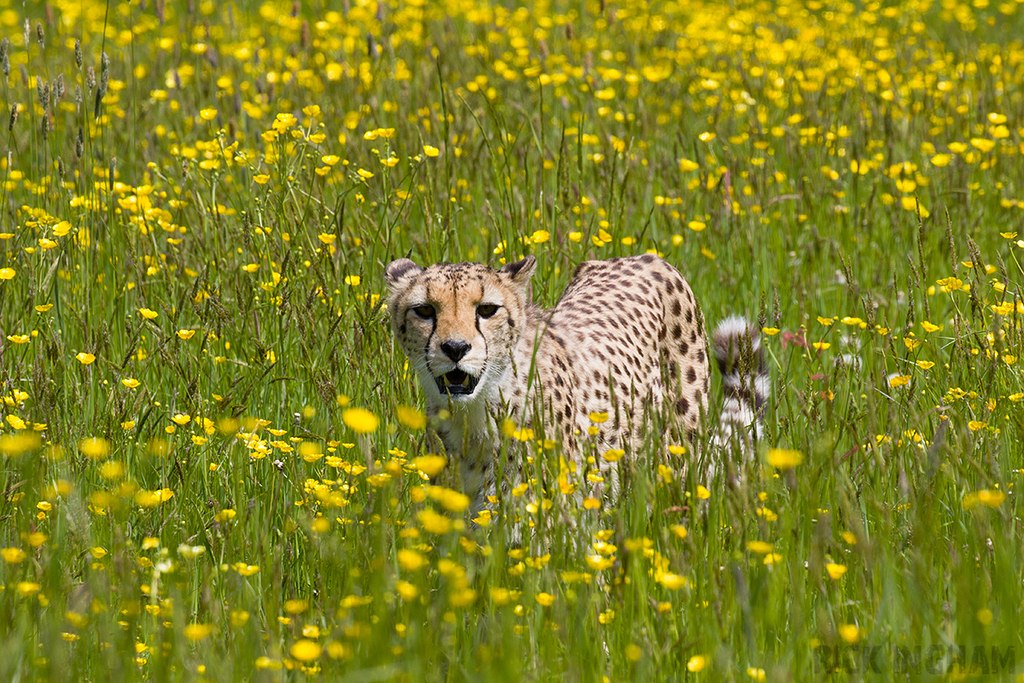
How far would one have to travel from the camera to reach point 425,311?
11.0ft

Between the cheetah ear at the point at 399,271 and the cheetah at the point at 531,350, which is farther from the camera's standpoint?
the cheetah ear at the point at 399,271

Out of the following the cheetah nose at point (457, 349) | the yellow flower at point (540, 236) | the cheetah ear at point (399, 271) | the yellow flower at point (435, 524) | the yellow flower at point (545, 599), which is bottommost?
the yellow flower at point (545, 599)

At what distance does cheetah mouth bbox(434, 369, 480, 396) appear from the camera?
10.6 ft

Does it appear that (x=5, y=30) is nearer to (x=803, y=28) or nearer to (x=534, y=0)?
(x=534, y=0)

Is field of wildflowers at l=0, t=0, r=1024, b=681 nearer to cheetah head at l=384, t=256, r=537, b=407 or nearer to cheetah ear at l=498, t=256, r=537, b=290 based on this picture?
cheetah head at l=384, t=256, r=537, b=407

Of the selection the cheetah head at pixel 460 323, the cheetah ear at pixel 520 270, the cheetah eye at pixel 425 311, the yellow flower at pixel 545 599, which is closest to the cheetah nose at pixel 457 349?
the cheetah head at pixel 460 323

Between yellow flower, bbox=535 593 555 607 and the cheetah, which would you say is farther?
the cheetah

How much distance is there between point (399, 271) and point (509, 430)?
1354mm

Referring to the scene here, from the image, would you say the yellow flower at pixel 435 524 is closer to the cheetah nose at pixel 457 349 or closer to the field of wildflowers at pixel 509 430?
the field of wildflowers at pixel 509 430

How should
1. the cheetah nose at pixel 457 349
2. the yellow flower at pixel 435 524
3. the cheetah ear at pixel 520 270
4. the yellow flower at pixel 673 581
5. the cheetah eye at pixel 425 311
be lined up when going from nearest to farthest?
the yellow flower at pixel 435 524
the yellow flower at pixel 673 581
the cheetah nose at pixel 457 349
the cheetah eye at pixel 425 311
the cheetah ear at pixel 520 270

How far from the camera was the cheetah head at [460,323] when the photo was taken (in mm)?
3205

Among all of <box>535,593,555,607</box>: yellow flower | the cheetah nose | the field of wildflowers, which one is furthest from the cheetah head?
<box>535,593,555,607</box>: yellow flower

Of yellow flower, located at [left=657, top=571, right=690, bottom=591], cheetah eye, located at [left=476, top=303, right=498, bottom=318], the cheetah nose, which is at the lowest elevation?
yellow flower, located at [left=657, top=571, right=690, bottom=591]

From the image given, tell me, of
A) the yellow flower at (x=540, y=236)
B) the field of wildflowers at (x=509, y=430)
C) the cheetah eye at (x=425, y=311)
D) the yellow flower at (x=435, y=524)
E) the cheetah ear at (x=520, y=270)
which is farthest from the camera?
the yellow flower at (x=540, y=236)
